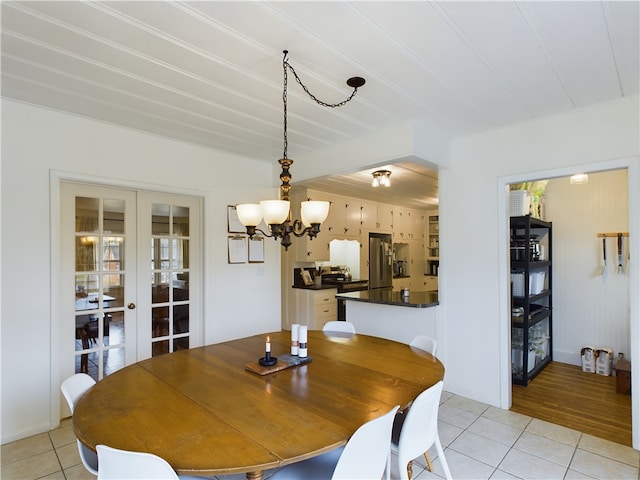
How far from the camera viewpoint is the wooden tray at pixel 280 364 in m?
1.89

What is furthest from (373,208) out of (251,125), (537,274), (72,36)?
(72,36)

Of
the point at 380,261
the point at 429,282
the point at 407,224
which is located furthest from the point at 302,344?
the point at 429,282

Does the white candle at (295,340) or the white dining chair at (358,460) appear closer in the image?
Result: the white dining chair at (358,460)

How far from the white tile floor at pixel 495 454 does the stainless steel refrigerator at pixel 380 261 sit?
12.6ft

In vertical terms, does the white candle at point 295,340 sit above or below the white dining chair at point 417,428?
above

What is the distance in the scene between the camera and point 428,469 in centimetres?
216

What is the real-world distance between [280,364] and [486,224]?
2.23 meters

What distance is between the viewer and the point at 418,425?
Answer: 1.58 metres

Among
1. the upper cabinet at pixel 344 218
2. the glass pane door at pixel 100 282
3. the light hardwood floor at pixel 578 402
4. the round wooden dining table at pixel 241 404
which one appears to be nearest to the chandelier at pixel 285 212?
the round wooden dining table at pixel 241 404

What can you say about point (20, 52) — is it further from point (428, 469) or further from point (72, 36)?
point (428, 469)

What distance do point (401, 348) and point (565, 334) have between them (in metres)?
3.00

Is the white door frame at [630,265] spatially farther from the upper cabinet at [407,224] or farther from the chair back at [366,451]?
the upper cabinet at [407,224]

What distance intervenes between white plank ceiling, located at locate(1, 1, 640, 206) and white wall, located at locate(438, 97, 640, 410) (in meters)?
0.20

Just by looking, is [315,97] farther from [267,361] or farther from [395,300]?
[395,300]
